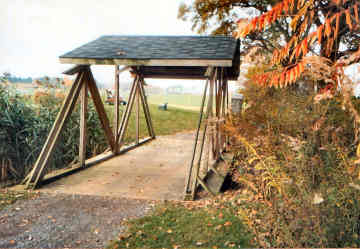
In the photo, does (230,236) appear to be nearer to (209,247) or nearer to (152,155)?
(209,247)

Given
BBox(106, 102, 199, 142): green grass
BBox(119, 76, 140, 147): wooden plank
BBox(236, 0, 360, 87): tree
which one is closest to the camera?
BBox(236, 0, 360, 87): tree

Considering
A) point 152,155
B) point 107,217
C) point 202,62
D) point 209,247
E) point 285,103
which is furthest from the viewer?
point 152,155

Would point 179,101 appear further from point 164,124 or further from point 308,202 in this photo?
point 308,202

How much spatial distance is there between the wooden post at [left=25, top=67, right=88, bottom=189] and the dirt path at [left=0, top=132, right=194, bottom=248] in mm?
258

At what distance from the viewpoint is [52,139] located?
5.60 meters

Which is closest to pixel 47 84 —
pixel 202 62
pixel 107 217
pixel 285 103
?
pixel 202 62

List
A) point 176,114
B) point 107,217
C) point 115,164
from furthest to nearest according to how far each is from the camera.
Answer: point 176,114
point 115,164
point 107,217

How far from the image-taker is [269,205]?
9.53 feet

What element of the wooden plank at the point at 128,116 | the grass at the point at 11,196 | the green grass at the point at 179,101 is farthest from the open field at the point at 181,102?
the grass at the point at 11,196

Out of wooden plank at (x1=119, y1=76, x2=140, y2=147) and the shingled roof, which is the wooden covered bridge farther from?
wooden plank at (x1=119, y1=76, x2=140, y2=147)

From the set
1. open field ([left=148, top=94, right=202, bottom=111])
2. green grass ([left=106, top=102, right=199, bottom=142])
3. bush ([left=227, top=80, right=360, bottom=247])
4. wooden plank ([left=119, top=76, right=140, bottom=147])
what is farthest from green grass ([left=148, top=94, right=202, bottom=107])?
bush ([left=227, top=80, right=360, bottom=247])

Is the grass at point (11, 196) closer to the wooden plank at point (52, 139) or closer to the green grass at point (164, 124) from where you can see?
the wooden plank at point (52, 139)

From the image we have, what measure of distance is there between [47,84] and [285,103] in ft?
19.3

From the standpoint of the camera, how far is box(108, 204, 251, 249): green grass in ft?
10.8
